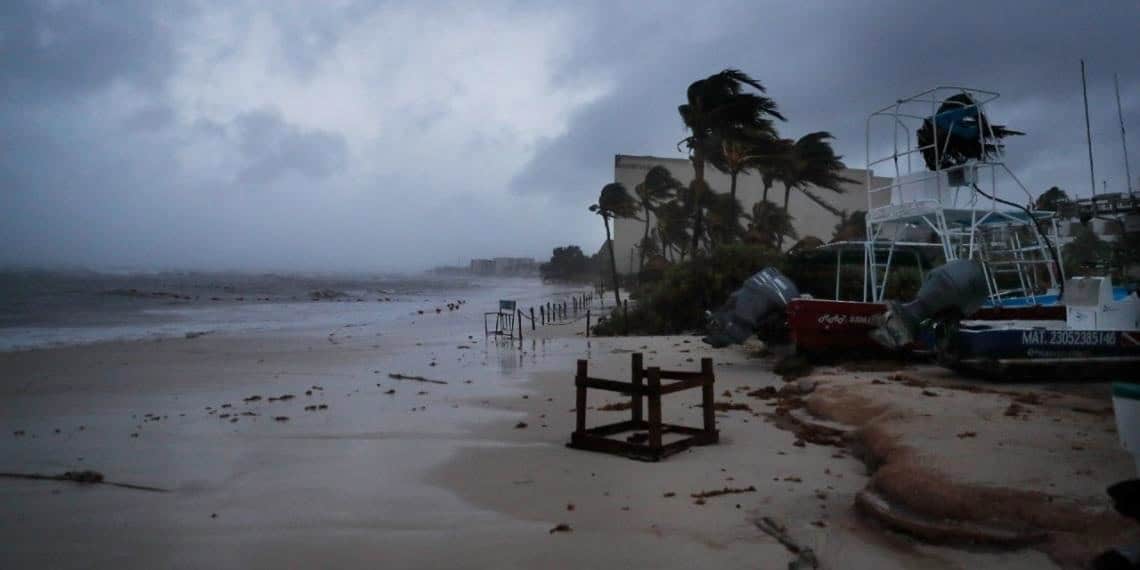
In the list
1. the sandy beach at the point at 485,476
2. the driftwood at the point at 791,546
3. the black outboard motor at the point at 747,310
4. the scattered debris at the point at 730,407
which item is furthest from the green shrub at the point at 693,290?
the driftwood at the point at 791,546

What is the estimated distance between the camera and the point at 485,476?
7.56 meters

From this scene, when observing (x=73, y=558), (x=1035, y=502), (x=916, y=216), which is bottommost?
(x=73, y=558)

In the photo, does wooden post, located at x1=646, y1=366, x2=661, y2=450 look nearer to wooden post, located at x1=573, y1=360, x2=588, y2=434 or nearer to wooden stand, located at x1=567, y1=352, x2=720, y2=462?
wooden stand, located at x1=567, y1=352, x2=720, y2=462

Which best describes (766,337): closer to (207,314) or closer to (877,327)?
(877,327)

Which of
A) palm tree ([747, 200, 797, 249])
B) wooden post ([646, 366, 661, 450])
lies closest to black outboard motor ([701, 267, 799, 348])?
wooden post ([646, 366, 661, 450])

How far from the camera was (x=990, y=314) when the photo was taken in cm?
1348

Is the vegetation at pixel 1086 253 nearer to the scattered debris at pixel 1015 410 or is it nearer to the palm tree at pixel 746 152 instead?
the scattered debris at pixel 1015 410

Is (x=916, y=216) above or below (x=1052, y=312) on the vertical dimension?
above

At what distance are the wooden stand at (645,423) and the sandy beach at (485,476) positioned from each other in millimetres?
189

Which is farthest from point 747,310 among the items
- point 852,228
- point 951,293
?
point 852,228

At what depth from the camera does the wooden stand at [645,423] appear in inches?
306

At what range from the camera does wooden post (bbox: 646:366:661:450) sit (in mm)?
7698

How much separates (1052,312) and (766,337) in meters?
4.87

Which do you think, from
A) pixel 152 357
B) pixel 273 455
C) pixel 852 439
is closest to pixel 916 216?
pixel 852 439
